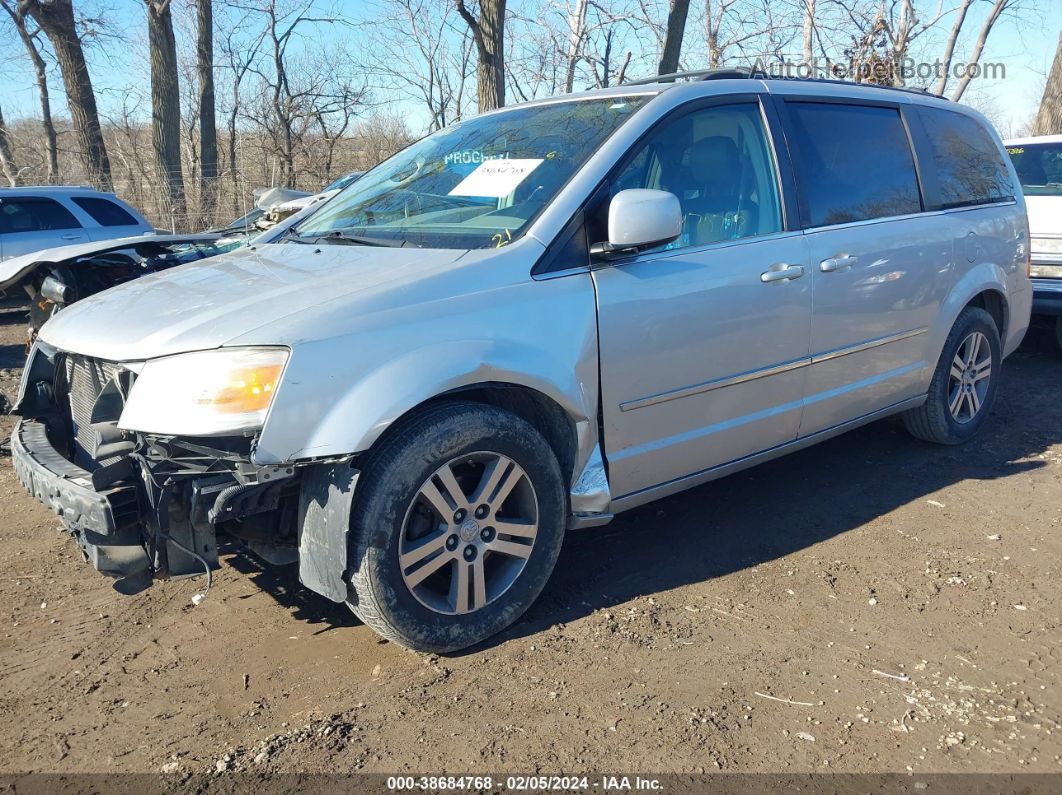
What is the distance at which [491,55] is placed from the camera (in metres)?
11.9

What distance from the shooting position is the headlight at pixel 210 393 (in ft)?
8.66

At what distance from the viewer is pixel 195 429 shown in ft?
8.69

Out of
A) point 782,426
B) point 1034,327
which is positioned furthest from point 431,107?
point 782,426

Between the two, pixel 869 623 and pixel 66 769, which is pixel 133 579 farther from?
pixel 869 623

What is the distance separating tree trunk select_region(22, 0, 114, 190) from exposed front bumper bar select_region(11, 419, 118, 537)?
15.7 m

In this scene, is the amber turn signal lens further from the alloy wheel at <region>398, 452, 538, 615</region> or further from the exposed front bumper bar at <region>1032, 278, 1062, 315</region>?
the exposed front bumper bar at <region>1032, 278, 1062, 315</region>

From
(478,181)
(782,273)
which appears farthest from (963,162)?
(478,181)

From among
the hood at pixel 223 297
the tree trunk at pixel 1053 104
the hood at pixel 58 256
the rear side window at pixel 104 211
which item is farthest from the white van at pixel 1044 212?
the rear side window at pixel 104 211

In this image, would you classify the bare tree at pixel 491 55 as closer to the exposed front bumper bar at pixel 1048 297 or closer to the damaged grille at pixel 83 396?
the exposed front bumper bar at pixel 1048 297

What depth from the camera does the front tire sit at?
2.82 metres

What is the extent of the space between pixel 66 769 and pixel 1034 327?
9292 mm

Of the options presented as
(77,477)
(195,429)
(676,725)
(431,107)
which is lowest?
(676,725)

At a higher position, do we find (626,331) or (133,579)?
(626,331)

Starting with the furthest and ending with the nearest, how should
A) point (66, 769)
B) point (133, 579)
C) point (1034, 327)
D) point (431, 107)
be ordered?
point (431, 107) → point (1034, 327) → point (133, 579) → point (66, 769)
